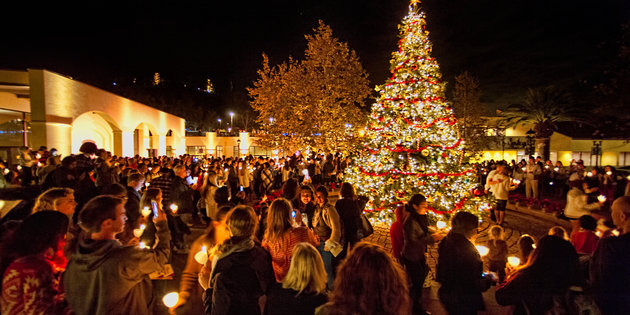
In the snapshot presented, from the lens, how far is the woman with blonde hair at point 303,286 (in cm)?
262

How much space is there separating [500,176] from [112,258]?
931 centimetres

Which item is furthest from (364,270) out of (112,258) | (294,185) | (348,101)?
(348,101)

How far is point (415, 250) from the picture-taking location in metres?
4.39

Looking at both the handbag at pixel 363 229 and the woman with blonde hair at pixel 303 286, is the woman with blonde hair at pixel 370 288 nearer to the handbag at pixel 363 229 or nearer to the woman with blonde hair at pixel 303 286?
the woman with blonde hair at pixel 303 286

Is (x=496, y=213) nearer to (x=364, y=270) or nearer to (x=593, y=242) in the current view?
(x=593, y=242)

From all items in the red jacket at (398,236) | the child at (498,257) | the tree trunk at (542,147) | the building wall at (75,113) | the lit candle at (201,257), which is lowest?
the child at (498,257)

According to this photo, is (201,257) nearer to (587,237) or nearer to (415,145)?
(587,237)

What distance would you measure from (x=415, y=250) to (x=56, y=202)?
417cm

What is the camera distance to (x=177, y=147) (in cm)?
3241

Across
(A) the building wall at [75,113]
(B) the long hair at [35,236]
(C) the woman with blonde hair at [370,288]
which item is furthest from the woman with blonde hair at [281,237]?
(A) the building wall at [75,113]

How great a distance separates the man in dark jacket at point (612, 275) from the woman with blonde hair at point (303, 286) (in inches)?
94.4

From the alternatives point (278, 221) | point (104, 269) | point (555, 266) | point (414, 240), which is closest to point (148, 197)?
point (278, 221)

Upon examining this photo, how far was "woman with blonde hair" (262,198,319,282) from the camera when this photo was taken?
3438 millimetres

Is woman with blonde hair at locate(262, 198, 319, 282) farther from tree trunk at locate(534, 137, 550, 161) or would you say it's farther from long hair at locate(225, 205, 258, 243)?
tree trunk at locate(534, 137, 550, 161)
